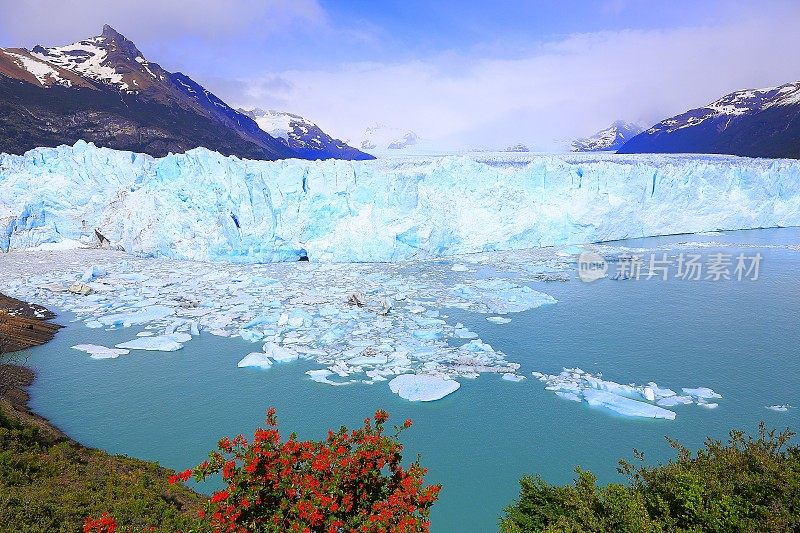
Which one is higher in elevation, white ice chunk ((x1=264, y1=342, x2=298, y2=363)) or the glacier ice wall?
the glacier ice wall

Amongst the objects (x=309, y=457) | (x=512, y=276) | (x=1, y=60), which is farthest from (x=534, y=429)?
(x=1, y=60)

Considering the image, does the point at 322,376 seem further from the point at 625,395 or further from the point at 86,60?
the point at 86,60

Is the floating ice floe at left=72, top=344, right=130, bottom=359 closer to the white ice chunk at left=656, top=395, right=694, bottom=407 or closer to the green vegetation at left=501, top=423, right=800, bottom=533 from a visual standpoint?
the green vegetation at left=501, top=423, right=800, bottom=533

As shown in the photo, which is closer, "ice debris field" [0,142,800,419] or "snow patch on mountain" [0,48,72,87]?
"ice debris field" [0,142,800,419]

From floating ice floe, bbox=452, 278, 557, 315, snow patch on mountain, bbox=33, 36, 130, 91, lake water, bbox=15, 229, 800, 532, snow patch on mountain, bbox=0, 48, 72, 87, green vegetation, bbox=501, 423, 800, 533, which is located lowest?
lake water, bbox=15, 229, 800, 532

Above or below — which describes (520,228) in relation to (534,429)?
above

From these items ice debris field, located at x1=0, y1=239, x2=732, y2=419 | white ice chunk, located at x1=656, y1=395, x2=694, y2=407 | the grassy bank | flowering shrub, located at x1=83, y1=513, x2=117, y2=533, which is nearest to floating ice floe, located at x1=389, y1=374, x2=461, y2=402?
ice debris field, located at x1=0, y1=239, x2=732, y2=419

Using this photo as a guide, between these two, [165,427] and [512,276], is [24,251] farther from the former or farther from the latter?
[512,276]

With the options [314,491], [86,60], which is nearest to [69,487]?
[314,491]
